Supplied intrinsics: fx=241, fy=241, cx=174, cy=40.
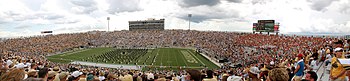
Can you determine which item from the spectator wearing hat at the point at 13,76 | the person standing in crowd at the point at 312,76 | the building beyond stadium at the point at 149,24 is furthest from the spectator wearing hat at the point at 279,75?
the building beyond stadium at the point at 149,24

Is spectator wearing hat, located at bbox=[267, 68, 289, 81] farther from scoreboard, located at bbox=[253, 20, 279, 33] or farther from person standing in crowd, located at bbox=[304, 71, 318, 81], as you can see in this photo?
scoreboard, located at bbox=[253, 20, 279, 33]

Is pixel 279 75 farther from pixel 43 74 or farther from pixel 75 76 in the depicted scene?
pixel 43 74

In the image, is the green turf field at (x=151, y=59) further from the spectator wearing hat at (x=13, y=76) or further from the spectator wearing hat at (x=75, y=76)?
the spectator wearing hat at (x=13, y=76)

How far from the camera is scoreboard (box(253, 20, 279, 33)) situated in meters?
59.4

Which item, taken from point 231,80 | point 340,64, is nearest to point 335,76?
point 340,64

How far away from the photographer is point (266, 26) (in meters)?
60.5

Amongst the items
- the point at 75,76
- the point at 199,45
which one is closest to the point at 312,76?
the point at 75,76

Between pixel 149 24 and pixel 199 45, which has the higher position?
pixel 149 24

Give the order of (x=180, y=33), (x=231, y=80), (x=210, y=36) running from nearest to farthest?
1. (x=231, y=80)
2. (x=210, y=36)
3. (x=180, y=33)

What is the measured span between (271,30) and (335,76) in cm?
5832

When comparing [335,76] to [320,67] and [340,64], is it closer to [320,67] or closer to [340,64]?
[340,64]

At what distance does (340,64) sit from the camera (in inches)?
191

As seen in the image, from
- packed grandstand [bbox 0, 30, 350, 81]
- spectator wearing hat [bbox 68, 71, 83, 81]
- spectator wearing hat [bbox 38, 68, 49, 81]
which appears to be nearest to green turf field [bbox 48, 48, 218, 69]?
packed grandstand [bbox 0, 30, 350, 81]

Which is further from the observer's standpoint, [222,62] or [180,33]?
[180,33]
